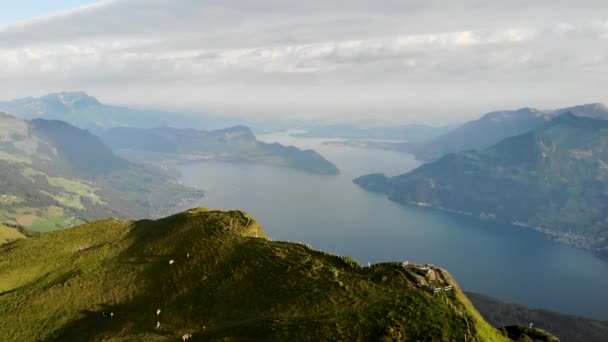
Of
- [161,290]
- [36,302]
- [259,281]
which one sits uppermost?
[259,281]

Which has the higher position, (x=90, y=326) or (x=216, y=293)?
(x=216, y=293)

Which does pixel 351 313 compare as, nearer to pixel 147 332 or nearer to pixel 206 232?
pixel 147 332

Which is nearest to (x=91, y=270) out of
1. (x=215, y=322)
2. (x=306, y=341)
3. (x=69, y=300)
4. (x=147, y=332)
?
(x=69, y=300)

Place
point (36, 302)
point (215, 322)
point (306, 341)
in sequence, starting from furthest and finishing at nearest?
1. point (36, 302)
2. point (215, 322)
3. point (306, 341)

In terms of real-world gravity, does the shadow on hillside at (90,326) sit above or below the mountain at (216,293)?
below

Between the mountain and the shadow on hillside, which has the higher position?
the mountain

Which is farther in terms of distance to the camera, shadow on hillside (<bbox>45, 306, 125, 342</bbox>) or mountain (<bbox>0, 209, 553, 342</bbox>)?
shadow on hillside (<bbox>45, 306, 125, 342</bbox>)

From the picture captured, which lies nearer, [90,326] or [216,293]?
[216,293]

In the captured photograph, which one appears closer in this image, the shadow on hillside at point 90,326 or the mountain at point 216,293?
the mountain at point 216,293
